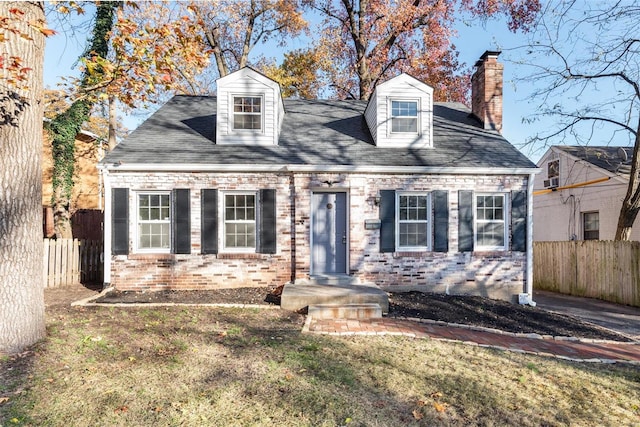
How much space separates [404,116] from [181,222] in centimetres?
681

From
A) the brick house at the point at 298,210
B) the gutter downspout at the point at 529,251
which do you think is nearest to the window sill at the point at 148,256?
the brick house at the point at 298,210

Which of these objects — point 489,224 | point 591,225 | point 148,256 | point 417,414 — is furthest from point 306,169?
point 591,225

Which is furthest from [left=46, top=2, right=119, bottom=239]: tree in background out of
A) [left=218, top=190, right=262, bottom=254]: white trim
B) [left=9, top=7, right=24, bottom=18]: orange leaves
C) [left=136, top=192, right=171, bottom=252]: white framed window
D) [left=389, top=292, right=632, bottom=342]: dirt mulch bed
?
[left=389, top=292, right=632, bottom=342]: dirt mulch bed

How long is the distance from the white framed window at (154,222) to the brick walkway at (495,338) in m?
4.66

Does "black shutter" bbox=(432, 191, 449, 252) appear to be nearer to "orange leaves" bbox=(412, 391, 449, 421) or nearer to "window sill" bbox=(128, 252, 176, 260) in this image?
"orange leaves" bbox=(412, 391, 449, 421)

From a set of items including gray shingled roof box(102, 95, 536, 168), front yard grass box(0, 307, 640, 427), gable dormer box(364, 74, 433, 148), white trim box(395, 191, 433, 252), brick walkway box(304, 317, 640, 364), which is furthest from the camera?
gable dormer box(364, 74, 433, 148)

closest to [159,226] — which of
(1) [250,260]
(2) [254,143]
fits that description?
(1) [250,260]

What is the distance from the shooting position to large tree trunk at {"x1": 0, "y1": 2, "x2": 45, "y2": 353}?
14.1ft

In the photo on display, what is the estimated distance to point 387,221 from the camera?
28.7 feet

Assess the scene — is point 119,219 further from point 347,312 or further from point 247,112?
point 347,312

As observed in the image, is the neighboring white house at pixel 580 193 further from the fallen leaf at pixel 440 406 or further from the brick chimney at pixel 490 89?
the fallen leaf at pixel 440 406

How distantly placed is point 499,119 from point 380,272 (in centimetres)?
648

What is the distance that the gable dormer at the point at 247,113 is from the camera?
372 inches

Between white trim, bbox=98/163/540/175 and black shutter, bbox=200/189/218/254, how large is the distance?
2.15 feet
